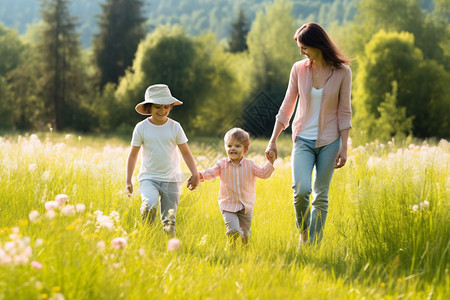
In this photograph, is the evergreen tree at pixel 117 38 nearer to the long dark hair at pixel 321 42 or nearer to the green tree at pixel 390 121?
the green tree at pixel 390 121

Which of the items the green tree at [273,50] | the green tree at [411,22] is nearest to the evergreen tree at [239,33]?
the green tree at [273,50]

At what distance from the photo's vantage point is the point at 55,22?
135 feet

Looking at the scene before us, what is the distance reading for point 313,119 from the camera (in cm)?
496

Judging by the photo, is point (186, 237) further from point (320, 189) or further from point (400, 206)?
point (400, 206)

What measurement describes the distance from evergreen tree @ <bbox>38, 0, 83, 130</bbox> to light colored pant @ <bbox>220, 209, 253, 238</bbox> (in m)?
37.7

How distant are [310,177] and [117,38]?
44948 mm

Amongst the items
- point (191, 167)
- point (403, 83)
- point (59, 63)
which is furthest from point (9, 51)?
point (191, 167)

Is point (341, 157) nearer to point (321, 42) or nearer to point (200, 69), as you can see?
point (321, 42)

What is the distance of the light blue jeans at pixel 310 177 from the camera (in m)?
4.84

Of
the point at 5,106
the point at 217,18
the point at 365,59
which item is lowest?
the point at 5,106

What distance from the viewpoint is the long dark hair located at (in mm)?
4848

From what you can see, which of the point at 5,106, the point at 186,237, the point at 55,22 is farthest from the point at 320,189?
the point at 5,106

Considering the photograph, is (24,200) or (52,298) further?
(24,200)

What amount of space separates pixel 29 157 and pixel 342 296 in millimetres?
4674
